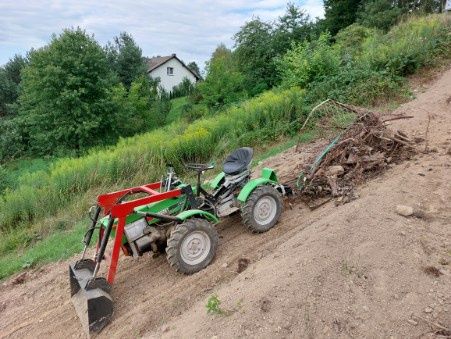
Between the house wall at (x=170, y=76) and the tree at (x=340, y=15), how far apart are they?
23244 mm

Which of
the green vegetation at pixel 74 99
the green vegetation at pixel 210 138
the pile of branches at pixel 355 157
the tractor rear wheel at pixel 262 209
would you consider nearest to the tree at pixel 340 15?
the green vegetation at pixel 210 138

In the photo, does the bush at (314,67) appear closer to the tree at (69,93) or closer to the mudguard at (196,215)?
the mudguard at (196,215)

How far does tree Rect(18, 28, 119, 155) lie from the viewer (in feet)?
76.9

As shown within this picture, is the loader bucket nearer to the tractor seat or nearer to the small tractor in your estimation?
the small tractor

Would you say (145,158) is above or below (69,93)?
below

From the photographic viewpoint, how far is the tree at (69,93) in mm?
23438

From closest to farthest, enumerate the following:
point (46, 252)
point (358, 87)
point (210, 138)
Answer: point (46, 252) < point (210, 138) < point (358, 87)

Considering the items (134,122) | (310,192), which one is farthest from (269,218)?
(134,122)

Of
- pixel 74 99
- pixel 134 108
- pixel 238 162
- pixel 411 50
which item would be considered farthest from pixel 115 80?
pixel 238 162

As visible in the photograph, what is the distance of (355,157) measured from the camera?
20.1 feet

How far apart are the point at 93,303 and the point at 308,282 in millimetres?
2161

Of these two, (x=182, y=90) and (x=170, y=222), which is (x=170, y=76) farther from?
(x=170, y=222)

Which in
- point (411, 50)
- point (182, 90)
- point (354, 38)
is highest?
point (354, 38)

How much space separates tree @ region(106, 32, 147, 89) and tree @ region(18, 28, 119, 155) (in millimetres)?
10812
